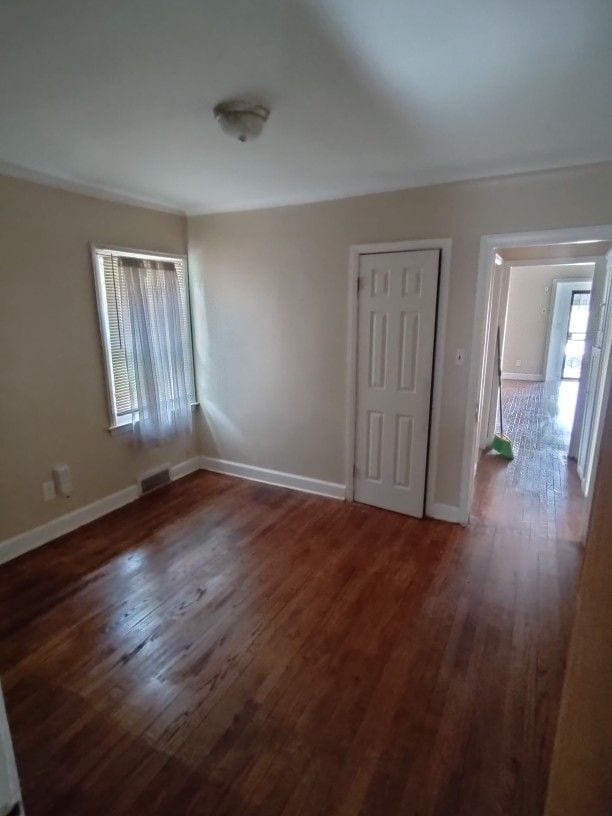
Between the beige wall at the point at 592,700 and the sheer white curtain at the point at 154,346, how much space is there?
10.7 feet

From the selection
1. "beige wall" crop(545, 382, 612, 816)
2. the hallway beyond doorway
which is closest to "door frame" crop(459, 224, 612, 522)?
the hallway beyond doorway

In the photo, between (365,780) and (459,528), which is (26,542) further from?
(459,528)

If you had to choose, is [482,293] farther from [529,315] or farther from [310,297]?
[529,315]

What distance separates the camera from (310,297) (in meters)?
3.33

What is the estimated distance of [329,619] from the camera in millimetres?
2168

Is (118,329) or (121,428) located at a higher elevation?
(118,329)

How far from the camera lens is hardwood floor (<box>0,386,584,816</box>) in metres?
1.42

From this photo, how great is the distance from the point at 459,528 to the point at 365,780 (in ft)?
6.32

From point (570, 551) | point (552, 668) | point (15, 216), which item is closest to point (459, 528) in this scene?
point (570, 551)

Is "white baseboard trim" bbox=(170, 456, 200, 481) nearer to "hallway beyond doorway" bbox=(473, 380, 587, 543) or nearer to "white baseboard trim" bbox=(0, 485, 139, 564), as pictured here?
"white baseboard trim" bbox=(0, 485, 139, 564)

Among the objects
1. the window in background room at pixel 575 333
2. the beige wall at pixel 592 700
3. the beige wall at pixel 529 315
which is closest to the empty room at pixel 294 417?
the beige wall at pixel 592 700

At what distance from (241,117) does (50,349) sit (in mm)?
1967

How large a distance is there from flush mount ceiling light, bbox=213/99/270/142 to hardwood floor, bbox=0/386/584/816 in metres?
2.38

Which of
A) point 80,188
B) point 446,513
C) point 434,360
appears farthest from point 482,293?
point 80,188
